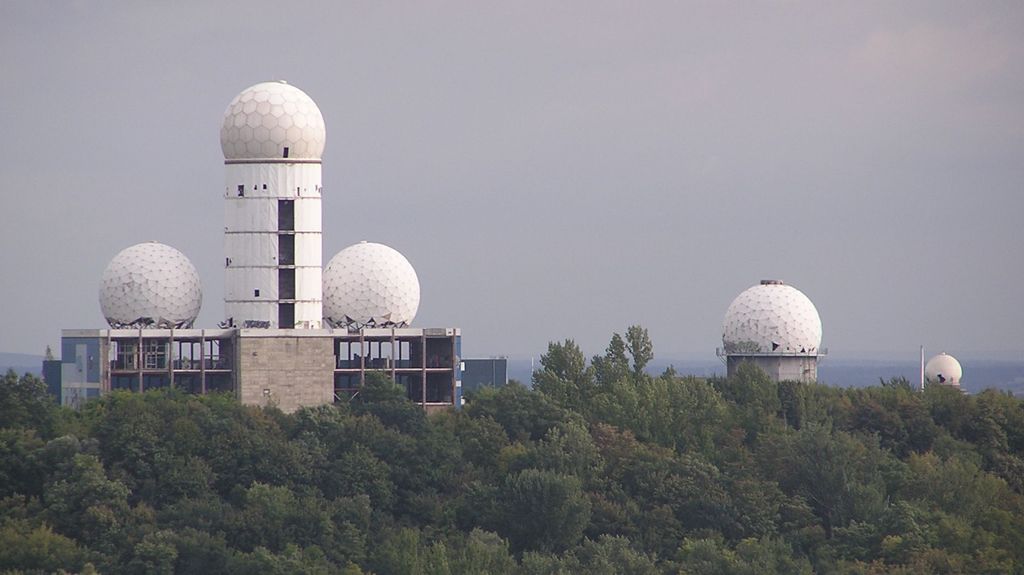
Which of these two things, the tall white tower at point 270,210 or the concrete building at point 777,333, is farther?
the concrete building at point 777,333

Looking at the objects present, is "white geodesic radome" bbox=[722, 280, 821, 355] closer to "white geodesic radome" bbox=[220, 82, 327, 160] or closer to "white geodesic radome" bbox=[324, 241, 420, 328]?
"white geodesic radome" bbox=[324, 241, 420, 328]

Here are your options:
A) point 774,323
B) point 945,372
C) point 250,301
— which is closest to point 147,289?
point 250,301

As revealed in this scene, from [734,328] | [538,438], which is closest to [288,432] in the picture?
[538,438]

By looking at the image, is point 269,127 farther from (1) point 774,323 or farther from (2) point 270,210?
(1) point 774,323

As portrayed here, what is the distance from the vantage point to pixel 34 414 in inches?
2980

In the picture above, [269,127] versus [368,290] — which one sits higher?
[269,127]

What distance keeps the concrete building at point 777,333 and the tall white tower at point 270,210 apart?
26067mm

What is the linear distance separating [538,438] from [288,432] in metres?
11.2

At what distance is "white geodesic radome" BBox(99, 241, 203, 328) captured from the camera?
83250 mm

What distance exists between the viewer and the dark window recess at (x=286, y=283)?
8338 cm

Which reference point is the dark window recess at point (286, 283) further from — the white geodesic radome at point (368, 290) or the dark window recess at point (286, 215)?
the white geodesic radome at point (368, 290)

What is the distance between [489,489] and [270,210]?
16.9 metres

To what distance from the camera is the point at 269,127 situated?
82.4 metres

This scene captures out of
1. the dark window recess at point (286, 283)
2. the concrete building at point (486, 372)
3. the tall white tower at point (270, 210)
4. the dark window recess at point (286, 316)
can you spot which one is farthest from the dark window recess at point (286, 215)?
the concrete building at point (486, 372)
